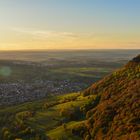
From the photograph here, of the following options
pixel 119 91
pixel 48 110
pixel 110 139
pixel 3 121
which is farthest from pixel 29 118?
pixel 110 139

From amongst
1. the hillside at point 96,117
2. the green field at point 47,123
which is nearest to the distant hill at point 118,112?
the hillside at point 96,117

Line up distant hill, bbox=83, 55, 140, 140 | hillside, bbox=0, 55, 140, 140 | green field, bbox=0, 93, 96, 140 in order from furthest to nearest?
green field, bbox=0, 93, 96, 140 → hillside, bbox=0, 55, 140, 140 → distant hill, bbox=83, 55, 140, 140

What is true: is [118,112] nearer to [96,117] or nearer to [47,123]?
[96,117]

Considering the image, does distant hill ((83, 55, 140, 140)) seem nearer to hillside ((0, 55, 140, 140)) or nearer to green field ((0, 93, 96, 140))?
hillside ((0, 55, 140, 140))

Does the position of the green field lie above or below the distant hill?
below

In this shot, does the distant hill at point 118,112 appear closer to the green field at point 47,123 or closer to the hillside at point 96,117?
the hillside at point 96,117

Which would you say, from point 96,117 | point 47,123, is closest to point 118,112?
point 96,117

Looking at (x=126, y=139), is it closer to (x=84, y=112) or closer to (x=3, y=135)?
(x=84, y=112)

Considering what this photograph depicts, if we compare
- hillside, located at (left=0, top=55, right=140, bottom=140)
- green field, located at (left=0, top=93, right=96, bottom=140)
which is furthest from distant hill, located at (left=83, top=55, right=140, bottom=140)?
green field, located at (left=0, top=93, right=96, bottom=140)
